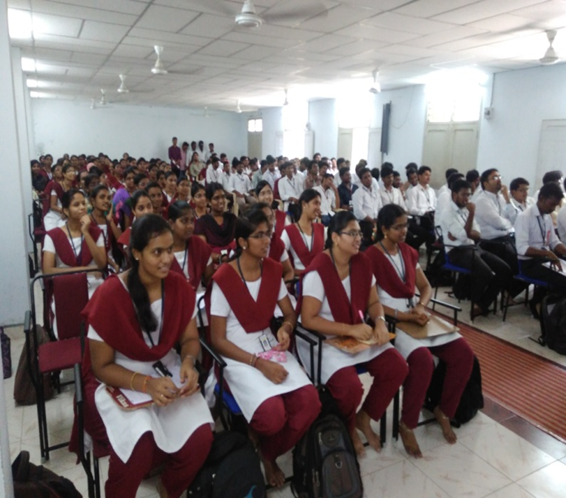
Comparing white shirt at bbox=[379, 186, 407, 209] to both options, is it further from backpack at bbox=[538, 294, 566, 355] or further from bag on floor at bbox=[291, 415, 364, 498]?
bag on floor at bbox=[291, 415, 364, 498]

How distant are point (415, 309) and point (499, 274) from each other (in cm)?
211

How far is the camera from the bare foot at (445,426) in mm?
2416

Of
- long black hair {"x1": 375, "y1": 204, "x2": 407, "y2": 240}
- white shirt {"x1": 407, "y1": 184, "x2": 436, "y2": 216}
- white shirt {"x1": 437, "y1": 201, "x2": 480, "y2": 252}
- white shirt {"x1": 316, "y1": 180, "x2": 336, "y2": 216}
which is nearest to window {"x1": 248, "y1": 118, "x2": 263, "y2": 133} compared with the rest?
white shirt {"x1": 316, "y1": 180, "x2": 336, "y2": 216}

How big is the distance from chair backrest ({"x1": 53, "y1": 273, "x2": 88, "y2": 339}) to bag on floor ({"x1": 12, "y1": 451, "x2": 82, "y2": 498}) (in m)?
0.98

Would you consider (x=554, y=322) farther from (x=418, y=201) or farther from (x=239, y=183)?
(x=239, y=183)

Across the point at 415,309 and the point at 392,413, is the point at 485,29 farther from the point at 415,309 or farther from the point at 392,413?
the point at 392,413

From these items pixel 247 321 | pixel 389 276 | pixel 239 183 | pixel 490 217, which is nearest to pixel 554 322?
pixel 490 217

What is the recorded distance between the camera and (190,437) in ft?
5.57

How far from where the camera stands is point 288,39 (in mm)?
5156

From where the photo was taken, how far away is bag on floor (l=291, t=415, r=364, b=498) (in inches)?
72.3

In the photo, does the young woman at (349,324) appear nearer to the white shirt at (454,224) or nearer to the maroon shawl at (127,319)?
the maroon shawl at (127,319)

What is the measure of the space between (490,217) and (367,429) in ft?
10.3

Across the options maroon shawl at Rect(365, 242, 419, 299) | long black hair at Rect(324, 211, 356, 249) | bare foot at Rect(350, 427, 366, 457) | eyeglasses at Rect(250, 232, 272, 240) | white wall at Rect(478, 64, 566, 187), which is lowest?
bare foot at Rect(350, 427, 366, 457)

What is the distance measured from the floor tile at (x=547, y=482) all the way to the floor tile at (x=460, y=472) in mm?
98
